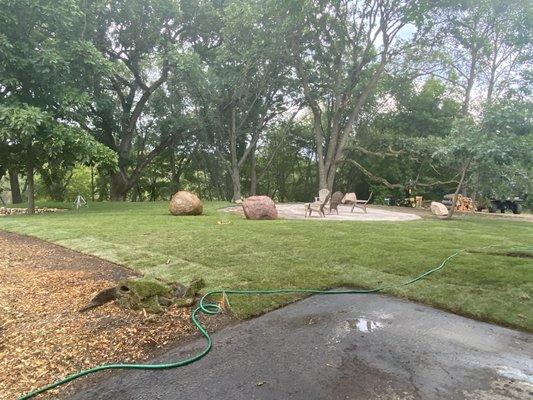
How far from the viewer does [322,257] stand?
15.9ft

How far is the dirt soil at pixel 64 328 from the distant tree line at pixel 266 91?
6.10m

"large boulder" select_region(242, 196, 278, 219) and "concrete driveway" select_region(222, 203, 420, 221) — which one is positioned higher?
"large boulder" select_region(242, 196, 278, 219)

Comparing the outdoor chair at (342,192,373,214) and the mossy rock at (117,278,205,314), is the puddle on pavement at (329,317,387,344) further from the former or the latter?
the outdoor chair at (342,192,373,214)

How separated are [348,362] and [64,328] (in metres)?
A: 2.01

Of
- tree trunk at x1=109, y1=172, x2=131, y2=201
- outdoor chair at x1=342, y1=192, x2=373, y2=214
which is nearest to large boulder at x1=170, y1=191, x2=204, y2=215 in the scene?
outdoor chair at x1=342, y1=192, x2=373, y2=214

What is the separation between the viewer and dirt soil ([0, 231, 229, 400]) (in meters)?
2.14

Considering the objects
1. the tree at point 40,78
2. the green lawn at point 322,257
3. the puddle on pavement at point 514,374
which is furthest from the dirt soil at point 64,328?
the tree at point 40,78

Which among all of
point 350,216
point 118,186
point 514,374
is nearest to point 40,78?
point 118,186

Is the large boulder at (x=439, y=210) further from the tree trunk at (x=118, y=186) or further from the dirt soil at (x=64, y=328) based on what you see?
the tree trunk at (x=118, y=186)

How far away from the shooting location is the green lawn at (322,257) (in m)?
3.41

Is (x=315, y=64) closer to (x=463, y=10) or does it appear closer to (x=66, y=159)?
(x=463, y=10)

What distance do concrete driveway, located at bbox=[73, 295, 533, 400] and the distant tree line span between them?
20.6 feet

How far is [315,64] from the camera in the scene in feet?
49.3

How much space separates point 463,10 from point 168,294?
13.3m
